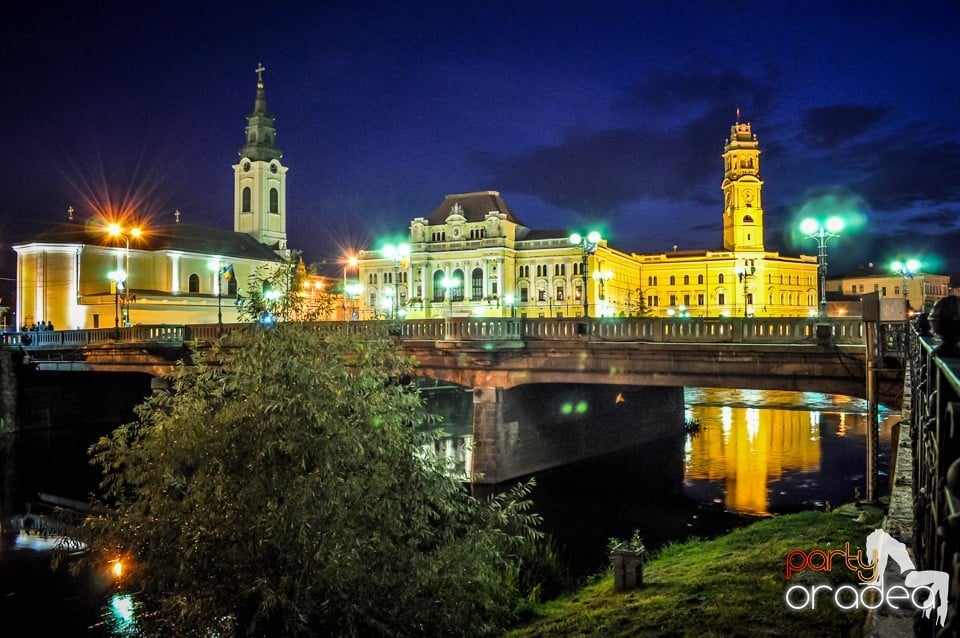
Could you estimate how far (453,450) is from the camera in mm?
39938

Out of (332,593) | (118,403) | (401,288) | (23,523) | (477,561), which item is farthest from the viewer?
(401,288)

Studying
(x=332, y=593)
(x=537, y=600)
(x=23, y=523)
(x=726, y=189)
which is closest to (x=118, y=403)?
(x=23, y=523)

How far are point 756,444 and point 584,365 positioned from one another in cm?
1627

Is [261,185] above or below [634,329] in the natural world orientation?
above

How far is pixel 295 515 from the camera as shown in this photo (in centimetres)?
1003

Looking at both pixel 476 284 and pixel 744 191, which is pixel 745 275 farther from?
pixel 744 191

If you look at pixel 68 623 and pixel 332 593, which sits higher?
pixel 332 593

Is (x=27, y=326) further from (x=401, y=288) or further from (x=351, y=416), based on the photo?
(x=351, y=416)

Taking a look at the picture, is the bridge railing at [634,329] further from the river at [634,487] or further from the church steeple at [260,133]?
the church steeple at [260,133]

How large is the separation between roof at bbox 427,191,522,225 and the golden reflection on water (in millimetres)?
69892

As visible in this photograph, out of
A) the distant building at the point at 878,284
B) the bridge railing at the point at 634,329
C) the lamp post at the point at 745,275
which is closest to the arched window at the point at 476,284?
→ the lamp post at the point at 745,275

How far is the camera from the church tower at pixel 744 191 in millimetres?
131250

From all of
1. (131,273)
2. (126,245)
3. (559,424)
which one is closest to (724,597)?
(559,424)

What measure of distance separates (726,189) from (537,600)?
130m
